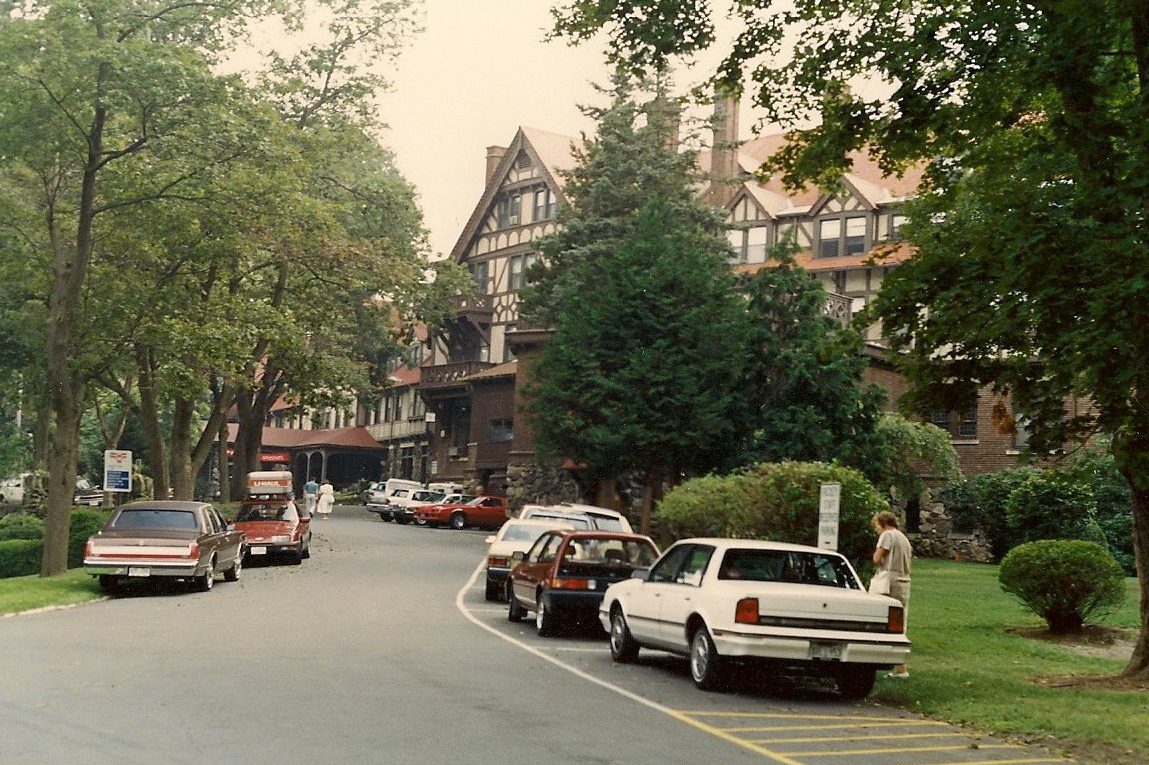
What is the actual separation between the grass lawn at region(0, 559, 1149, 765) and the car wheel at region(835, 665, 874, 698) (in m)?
0.28

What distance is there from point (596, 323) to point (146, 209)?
13.4 metres

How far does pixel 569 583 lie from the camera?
19.5m

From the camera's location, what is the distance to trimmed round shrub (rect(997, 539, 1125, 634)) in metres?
20.3

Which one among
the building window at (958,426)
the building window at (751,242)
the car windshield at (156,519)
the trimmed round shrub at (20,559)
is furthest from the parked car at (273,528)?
the building window at (751,242)

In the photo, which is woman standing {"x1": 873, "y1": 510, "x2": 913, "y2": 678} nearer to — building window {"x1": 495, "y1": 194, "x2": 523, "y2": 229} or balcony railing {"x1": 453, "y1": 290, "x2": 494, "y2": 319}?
balcony railing {"x1": 453, "y1": 290, "x2": 494, "y2": 319}

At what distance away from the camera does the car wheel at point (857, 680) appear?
46.7 ft

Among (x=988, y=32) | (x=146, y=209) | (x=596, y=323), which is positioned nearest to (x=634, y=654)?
(x=988, y=32)

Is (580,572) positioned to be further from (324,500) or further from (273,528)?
(324,500)

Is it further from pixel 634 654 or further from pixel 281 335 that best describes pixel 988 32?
pixel 281 335

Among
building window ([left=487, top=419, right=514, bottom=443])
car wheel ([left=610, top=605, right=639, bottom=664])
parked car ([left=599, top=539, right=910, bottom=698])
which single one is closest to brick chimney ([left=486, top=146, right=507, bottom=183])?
building window ([left=487, top=419, right=514, bottom=443])

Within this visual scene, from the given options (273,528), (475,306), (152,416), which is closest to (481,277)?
(475,306)

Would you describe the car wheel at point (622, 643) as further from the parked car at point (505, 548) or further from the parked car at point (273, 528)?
the parked car at point (273, 528)

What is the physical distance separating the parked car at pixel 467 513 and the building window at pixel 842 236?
16816 mm

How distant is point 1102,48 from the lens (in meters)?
13.5
